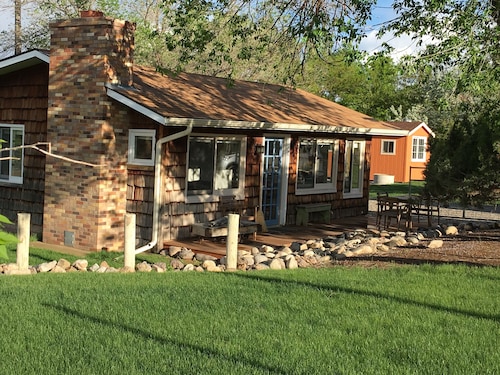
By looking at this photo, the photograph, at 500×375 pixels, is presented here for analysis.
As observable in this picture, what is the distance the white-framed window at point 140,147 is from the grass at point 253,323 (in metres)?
4.07

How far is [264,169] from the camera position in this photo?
51.7ft

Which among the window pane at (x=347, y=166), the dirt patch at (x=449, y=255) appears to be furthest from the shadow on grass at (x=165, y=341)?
the window pane at (x=347, y=166)

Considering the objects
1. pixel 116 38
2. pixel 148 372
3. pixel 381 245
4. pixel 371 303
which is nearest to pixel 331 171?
pixel 381 245

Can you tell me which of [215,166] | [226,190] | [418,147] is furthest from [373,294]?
[418,147]

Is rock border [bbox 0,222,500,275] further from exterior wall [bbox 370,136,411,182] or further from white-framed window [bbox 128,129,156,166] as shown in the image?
exterior wall [bbox 370,136,411,182]

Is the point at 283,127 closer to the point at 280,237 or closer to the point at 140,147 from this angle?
the point at 280,237

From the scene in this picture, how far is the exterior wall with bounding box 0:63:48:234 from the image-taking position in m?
14.6

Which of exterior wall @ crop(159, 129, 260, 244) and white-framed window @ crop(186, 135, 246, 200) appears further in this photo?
white-framed window @ crop(186, 135, 246, 200)

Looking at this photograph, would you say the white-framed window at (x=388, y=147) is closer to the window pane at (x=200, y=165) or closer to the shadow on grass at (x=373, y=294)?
the window pane at (x=200, y=165)

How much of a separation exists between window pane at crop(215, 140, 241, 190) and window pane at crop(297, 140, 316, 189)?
2.45 metres

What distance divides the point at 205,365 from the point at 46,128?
10346 mm

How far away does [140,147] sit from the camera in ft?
43.7

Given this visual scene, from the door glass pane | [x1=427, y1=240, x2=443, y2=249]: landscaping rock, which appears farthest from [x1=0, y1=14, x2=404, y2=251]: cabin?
[x1=427, y1=240, x2=443, y2=249]: landscaping rock

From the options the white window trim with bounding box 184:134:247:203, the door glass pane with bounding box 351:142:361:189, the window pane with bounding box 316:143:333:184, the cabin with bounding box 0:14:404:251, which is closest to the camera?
the cabin with bounding box 0:14:404:251
